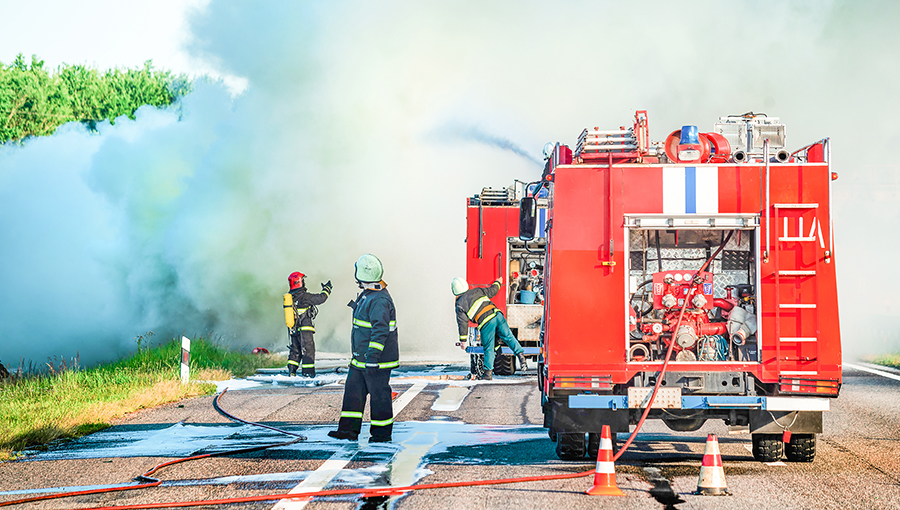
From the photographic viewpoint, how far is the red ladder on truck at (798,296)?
7.15 m

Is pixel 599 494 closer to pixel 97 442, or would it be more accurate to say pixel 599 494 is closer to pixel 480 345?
pixel 97 442

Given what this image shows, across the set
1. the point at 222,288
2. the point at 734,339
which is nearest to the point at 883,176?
the point at 222,288

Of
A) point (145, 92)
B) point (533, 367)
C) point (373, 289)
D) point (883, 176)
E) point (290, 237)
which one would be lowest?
point (533, 367)

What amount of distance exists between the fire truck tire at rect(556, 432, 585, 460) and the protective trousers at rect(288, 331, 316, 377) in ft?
29.1

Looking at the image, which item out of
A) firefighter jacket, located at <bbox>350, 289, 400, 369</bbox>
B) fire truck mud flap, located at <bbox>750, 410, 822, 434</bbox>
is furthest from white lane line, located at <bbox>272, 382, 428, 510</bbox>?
fire truck mud flap, located at <bbox>750, 410, 822, 434</bbox>

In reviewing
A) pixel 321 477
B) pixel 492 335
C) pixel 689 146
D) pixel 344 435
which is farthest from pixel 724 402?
pixel 492 335

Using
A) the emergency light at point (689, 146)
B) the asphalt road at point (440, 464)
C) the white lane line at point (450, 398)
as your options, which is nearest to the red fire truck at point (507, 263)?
the white lane line at point (450, 398)

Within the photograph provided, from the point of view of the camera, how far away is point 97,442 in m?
8.76

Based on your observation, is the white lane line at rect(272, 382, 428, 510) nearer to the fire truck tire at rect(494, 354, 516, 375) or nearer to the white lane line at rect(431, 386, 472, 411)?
the white lane line at rect(431, 386, 472, 411)

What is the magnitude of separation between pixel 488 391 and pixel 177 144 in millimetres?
19049

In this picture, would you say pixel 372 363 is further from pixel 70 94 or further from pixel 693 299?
pixel 70 94

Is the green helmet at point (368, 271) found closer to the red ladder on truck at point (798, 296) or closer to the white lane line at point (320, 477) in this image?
the white lane line at point (320, 477)

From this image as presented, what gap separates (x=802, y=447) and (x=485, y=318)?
814 cm

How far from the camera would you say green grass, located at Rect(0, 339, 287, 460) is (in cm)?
903
